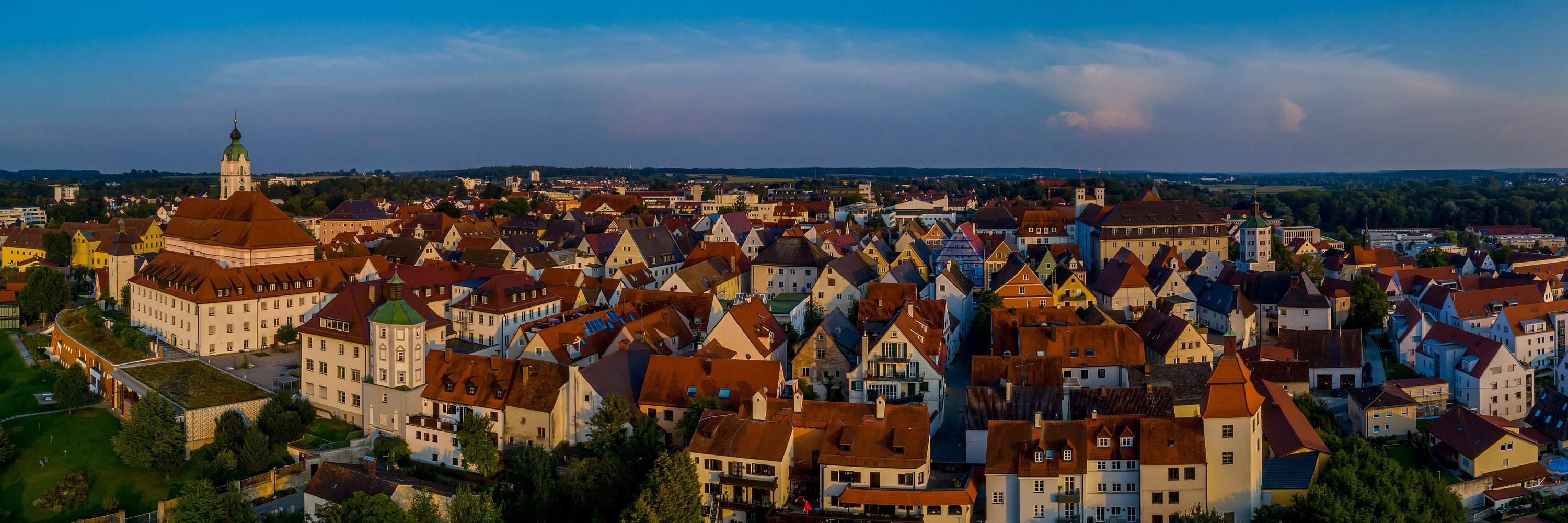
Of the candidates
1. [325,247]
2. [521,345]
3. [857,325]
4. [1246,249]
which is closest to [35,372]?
[325,247]

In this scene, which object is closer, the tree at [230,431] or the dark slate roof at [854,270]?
the tree at [230,431]

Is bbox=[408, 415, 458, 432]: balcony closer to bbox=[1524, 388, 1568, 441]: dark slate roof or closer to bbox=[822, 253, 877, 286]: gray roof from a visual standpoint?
bbox=[822, 253, 877, 286]: gray roof

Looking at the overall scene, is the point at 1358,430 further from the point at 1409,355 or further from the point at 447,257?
the point at 447,257

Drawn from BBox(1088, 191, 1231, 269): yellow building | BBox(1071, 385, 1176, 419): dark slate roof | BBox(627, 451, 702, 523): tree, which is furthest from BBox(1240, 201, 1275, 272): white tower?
BBox(627, 451, 702, 523): tree

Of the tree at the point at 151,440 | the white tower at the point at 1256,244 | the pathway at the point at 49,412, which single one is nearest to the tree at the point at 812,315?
the tree at the point at 151,440

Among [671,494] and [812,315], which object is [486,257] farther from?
[671,494]

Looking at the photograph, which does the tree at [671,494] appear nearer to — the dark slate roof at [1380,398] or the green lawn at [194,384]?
the green lawn at [194,384]
